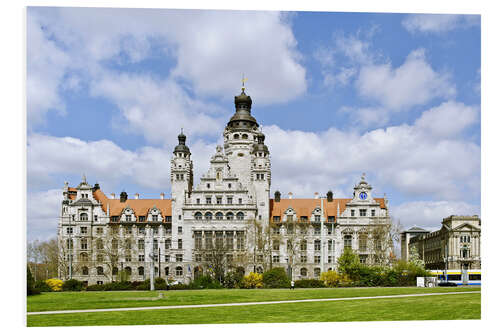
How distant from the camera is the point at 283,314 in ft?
84.7

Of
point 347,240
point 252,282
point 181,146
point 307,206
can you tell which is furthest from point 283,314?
point 181,146

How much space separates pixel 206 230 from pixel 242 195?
21.4 ft

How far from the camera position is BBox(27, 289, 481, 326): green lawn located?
23984mm

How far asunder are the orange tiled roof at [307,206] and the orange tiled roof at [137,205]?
1467 cm

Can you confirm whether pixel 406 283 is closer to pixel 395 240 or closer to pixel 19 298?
pixel 395 240

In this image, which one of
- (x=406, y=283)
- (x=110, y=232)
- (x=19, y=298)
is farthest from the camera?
(x=110, y=232)

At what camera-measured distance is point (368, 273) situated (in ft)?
158

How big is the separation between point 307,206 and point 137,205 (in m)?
23.8

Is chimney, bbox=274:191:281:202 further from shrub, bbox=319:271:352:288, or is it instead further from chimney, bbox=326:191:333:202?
shrub, bbox=319:271:352:288

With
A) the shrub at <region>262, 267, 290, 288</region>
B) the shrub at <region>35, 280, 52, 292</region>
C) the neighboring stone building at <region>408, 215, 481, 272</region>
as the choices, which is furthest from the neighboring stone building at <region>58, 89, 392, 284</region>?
the shrub at <region>35, 280, 52, 292</region>

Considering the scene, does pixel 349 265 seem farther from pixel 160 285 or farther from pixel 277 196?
pixel 277 196

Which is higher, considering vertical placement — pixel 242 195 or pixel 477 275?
pixel 242 195

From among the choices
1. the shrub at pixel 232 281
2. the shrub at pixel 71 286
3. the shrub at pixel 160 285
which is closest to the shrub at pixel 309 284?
the shrub at pixel 232 281

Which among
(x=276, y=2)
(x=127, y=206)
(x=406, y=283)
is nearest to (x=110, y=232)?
(x=127, y=206)
